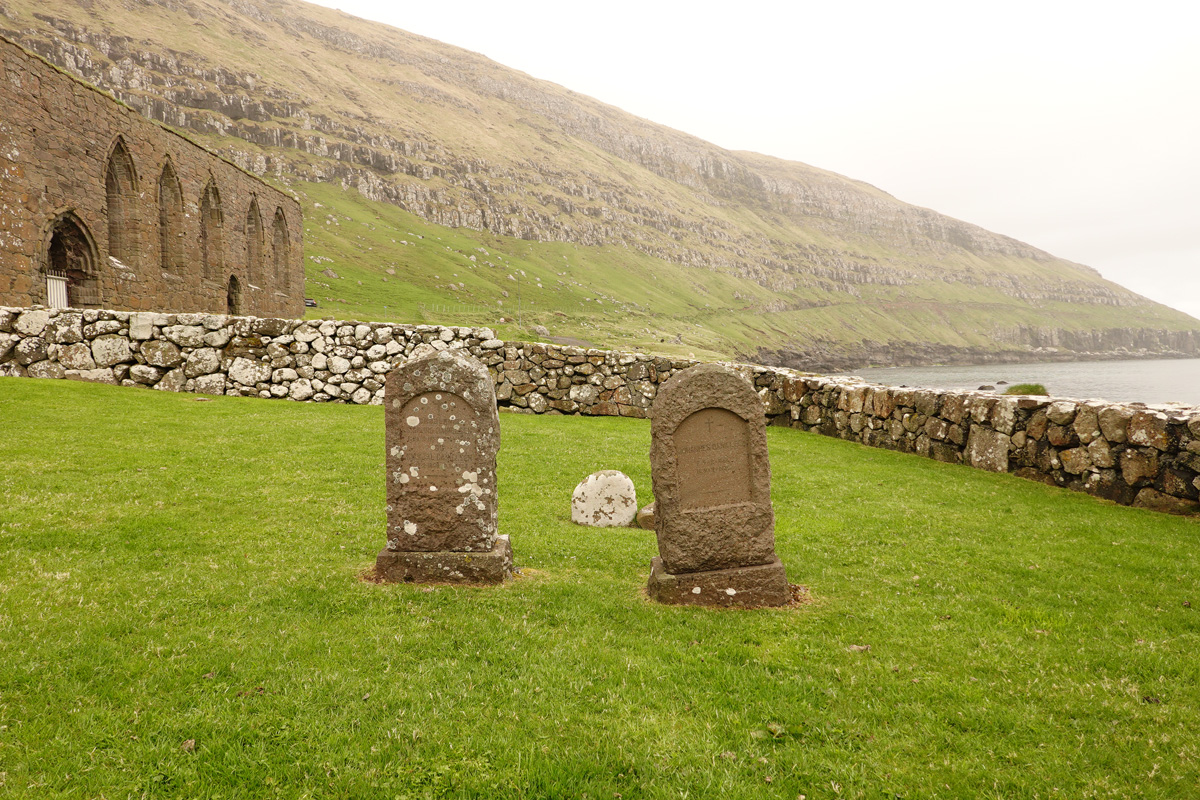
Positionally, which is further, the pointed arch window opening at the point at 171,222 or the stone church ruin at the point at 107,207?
the pointed arch window opening at the point at 171,222

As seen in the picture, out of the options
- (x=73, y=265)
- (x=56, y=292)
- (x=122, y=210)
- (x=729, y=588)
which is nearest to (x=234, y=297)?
(x=122, y=210)

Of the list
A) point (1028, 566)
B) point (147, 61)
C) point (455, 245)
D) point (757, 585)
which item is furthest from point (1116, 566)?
point (147, 61)

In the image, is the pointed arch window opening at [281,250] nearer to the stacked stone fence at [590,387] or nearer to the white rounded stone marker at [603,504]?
the stacked stone fence at [590,387]

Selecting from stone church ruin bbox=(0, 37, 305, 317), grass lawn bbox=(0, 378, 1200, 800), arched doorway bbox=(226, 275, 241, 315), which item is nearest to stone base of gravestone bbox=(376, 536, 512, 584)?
grass lawn bbox=(0, 378, 1200, 800)

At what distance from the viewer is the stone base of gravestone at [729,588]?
6.50 m

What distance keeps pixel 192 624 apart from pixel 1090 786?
6519mm

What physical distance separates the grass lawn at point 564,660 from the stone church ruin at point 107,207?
58.1ft

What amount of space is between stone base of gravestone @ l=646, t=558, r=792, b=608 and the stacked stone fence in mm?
8085

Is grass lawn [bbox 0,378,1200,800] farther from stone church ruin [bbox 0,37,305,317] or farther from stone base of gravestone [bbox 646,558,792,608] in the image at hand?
stone church ruin [bbox 0,37,305,317]

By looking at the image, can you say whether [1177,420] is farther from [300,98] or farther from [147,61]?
[300,98]

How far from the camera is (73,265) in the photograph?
2448 centimetres

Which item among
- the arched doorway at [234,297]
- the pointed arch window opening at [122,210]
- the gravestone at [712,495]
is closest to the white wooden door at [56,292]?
the pointed arch window opening at [122,210]

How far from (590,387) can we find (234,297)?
27399 mm

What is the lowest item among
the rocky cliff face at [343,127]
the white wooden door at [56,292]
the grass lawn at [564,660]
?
the grass lawn at [564,660]
